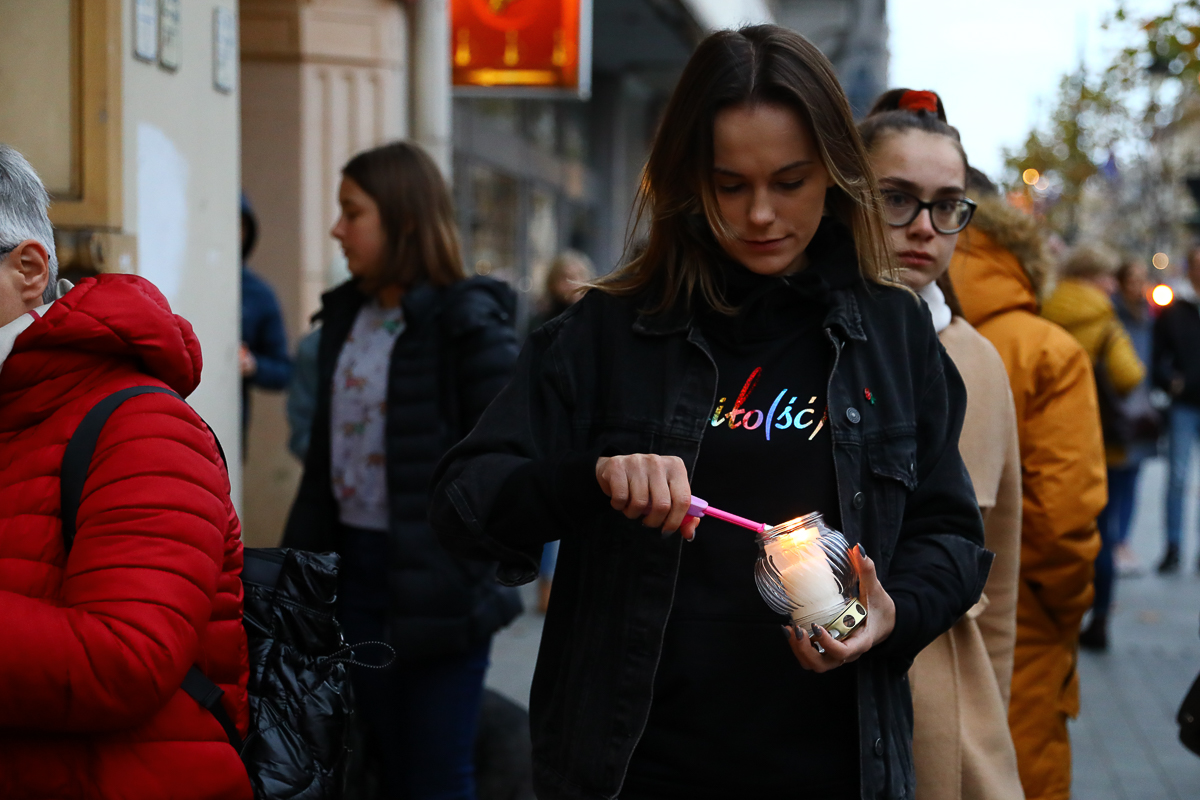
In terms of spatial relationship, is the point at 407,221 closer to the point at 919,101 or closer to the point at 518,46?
the point at 919,101

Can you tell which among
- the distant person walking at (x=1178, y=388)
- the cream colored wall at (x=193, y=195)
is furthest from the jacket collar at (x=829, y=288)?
the distant person walking at (x=1178, y=388)

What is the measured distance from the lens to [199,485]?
175 centimetres

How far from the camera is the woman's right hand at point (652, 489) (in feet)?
5.31

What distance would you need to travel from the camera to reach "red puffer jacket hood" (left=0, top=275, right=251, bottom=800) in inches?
63.2

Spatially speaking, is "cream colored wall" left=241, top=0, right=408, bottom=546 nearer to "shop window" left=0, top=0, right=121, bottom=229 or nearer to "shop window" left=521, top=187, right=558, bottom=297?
"shop window" left=0, top=0, right=121, bottom=229

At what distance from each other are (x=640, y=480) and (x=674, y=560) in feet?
0.84

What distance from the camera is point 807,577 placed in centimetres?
166

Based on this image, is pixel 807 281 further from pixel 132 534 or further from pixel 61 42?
pixel 61 42

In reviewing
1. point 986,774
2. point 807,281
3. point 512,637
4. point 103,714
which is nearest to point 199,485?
point 103,714

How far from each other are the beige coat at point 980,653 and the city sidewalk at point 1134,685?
9.04 ft

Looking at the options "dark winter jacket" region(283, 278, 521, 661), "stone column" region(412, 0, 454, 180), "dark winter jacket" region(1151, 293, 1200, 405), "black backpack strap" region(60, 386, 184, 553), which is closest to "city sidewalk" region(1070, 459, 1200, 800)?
"dark winter jacket" region(1151, 293, 1200, 405)

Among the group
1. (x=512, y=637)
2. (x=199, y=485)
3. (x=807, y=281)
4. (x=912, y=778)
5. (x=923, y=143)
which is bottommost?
(x=512, y=637)

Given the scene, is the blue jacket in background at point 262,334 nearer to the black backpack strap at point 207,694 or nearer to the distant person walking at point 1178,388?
the black backpack strap at point 207,694

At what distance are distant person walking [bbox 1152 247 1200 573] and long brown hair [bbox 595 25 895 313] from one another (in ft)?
26.9
